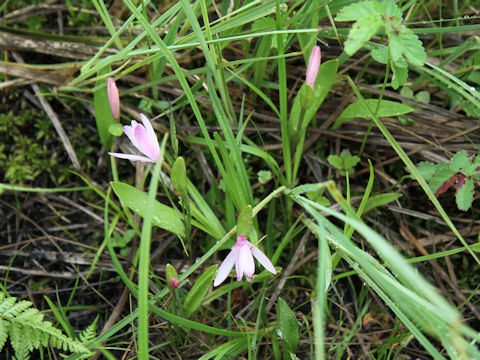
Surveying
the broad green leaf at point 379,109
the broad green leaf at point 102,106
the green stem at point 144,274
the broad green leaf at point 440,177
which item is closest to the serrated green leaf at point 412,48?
the broad green leaf at point 379,109

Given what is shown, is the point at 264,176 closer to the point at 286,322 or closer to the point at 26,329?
the point at 286,322

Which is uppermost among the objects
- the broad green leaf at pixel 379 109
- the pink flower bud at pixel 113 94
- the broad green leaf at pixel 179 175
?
the pink flower bud at pixel 113 94

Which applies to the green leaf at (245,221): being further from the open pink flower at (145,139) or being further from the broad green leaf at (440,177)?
the broad green leaf at (440,177)

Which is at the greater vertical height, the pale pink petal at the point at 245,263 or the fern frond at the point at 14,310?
the pale pink petal at the point at 245,263

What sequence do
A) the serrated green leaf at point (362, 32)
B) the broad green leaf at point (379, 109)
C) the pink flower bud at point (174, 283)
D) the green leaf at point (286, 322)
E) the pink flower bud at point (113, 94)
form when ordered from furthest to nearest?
the broad green leaf at point (379, 109) → the pink flower bud at point (113, 94) → the green leaf at point (286, 322) → the pink flower bud at point (174, 283) → the serrated green leaf at point (362, 32)

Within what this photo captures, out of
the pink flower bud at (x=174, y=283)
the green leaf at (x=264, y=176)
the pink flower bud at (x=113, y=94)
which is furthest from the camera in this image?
the green leaf at (x=264, y=176)

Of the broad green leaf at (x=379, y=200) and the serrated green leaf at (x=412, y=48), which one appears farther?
the broad green leaf at (x=379, y=200)

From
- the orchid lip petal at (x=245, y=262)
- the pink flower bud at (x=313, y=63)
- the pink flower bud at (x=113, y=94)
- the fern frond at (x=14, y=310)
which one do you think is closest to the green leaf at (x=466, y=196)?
the pink flower bud at (x=313, y=63)

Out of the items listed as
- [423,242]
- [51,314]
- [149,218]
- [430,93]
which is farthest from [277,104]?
[51,314]
